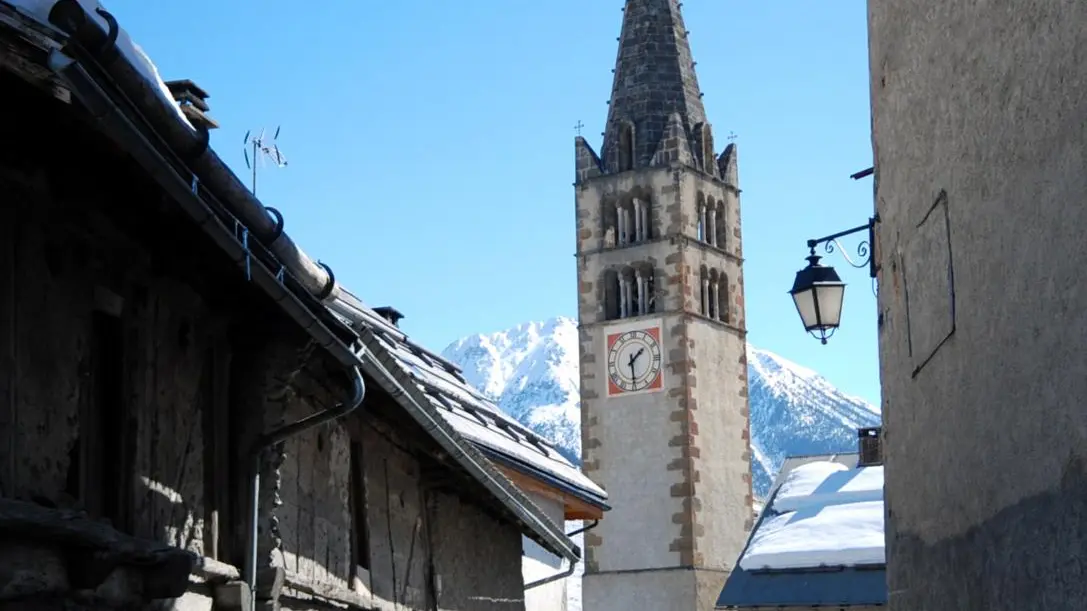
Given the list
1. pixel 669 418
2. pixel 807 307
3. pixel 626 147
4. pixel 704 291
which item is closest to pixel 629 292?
pixel 704 291

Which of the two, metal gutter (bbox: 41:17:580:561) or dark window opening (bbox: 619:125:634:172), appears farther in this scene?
dark window opening (bbox: 619:125:634:172)

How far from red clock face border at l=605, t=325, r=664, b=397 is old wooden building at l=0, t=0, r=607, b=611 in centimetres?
3573

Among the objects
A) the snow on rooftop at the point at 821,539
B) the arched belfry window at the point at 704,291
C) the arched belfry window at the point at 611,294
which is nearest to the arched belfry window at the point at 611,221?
the arched belfry window at the point at 611,294

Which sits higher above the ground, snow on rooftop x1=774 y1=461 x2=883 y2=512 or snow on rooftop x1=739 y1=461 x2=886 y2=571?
snow on rooftop x1=774 y1=461 x2=883 y2=512

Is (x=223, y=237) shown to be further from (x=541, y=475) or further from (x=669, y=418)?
(x=669, y=418)

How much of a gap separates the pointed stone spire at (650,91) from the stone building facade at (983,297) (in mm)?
39559

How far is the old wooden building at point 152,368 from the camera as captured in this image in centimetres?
582

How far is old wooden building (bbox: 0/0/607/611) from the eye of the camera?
5.82 metres

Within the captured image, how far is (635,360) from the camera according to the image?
154 feet

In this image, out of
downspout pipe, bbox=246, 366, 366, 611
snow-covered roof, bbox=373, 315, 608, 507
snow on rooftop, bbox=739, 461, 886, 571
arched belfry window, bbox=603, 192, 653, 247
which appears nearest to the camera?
downspout pipe, bbox=246, 366, 366, 611

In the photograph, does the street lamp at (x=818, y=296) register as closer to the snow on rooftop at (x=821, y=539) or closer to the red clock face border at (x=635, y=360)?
the snow on rooftop at (x=821, y=539)

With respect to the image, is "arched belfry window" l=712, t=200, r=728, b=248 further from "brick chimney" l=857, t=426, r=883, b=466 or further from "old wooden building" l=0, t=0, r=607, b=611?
"old wooden building" l=0, t=0, r=607, b=611

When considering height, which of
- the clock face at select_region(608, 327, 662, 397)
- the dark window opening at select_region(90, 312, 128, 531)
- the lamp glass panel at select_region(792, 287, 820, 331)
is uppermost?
the clock face at select_region(608, 327, 662, 397)

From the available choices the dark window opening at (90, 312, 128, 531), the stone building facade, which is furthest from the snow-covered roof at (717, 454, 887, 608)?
the dark window opening at (90, 312, 128, 531)
